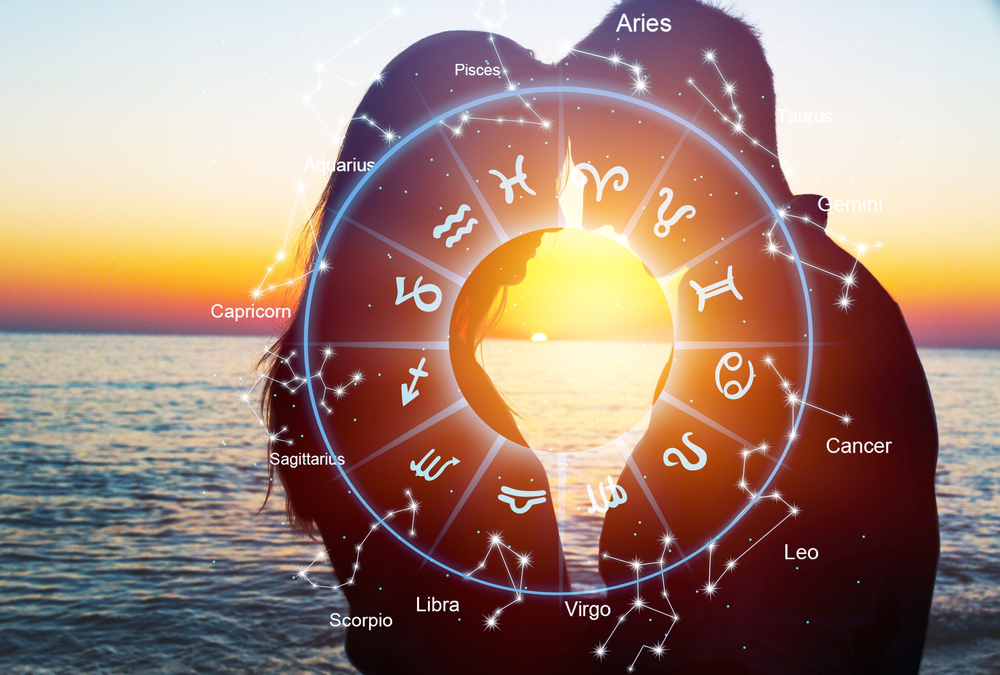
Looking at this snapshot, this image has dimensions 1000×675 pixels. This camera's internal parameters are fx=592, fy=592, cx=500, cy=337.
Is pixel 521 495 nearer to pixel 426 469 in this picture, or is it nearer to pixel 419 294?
pixel 426 469

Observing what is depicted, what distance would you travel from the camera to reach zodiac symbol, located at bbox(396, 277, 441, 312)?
157 centimetres

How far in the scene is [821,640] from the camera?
60.1 inches

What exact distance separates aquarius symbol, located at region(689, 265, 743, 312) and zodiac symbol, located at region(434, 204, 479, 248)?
2.01ft

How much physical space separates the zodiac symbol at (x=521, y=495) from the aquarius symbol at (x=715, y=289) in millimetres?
668

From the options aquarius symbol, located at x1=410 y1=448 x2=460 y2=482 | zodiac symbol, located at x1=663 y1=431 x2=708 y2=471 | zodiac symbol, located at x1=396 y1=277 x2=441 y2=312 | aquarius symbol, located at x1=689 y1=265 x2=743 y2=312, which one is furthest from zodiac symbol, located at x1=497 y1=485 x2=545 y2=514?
aquarius symbol, located at x1=689 y1=265 x2=743 y2=312

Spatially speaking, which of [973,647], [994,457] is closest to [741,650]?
[973,647]

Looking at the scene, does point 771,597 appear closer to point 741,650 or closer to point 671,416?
point 741,650

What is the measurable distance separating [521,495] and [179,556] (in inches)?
205

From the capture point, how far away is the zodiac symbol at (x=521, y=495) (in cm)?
159

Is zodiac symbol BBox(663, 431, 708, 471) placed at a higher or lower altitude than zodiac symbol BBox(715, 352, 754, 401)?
lower

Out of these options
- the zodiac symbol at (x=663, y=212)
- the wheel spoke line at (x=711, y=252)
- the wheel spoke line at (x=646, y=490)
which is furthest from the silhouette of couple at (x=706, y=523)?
the zodiac symbol at (x=663, y=212)

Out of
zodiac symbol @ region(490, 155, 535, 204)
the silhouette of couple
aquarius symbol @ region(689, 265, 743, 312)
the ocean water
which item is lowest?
the ocean water

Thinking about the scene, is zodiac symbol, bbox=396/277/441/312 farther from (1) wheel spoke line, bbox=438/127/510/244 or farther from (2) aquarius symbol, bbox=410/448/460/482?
(2) aquarius symbol, bbox=410/448/460/482

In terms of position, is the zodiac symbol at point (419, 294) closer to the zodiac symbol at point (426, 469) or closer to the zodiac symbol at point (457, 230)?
the zodiac symbol at point (457, 230)
